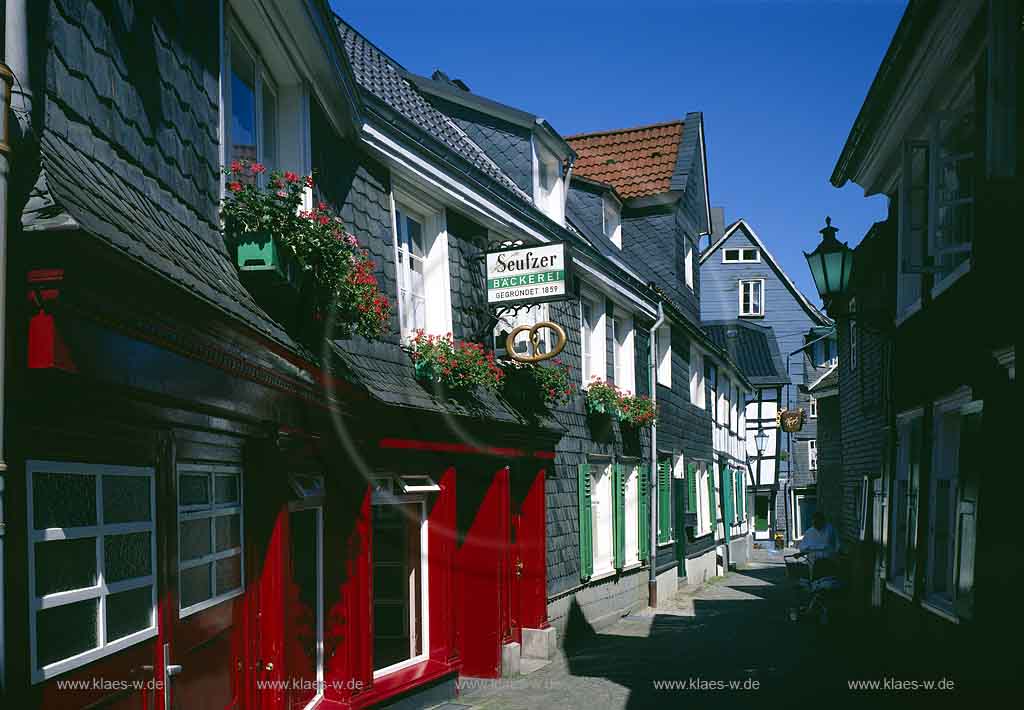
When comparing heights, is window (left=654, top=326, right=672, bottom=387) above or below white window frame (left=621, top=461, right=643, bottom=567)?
above

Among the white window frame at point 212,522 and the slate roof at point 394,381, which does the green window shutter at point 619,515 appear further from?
the white window frame at point 212,522

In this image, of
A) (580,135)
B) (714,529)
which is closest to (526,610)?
(580,135)

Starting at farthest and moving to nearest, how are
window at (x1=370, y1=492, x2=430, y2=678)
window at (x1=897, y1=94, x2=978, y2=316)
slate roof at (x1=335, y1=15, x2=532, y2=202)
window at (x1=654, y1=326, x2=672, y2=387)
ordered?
window at (x1=654, y1=326, x2=672, y2=387)
slate roof at (x1=335, y1=15, x2=532, y2=202)
window at (x1=370, y1=492, x2=430, y2=678)
window at (x1=897, y1=94, x2=978, y2=316)

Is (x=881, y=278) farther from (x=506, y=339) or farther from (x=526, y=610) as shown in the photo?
(x=526, y=610)

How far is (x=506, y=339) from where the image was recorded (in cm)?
1201

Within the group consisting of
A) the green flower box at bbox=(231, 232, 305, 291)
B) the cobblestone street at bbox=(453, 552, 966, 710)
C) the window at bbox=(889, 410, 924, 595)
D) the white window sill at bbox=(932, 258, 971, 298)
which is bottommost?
the cobblestone street at bbox=(453, 552, 966, 710)

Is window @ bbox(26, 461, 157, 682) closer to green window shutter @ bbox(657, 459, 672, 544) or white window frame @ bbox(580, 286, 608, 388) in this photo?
white window frame @ bbox(580, 286, 608, 388)

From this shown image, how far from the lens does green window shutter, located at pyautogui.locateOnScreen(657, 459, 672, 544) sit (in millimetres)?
19344

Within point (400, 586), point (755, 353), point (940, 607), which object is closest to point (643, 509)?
point (400, 586)

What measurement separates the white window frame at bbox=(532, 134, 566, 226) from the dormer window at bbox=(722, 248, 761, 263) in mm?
28830

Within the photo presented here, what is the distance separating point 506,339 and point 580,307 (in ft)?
11.0

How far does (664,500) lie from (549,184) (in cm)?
742

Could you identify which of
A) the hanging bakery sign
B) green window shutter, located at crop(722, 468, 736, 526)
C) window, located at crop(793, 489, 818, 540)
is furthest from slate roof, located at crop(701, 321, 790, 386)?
the hanging bakery sign

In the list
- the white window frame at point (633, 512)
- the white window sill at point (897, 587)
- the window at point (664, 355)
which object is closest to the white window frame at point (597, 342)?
the white window frame at point (633, 512)
